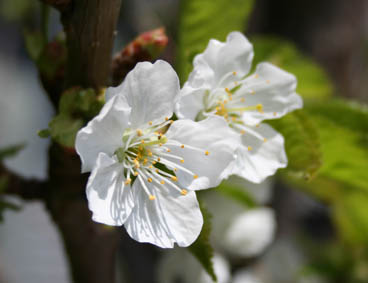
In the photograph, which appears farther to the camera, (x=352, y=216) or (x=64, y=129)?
(x=352, y=216)

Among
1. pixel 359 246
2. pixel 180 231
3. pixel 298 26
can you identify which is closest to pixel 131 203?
pixel 180 231

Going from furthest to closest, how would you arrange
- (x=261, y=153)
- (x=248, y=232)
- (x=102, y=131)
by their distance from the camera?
1. (x=248, y=232)
2. (x=261, y=153)
3. (x=102, y=131)

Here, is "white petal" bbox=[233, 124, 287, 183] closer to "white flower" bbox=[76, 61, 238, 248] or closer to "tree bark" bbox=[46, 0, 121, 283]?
"white flower" bbox=[76, 61, 238, 248]

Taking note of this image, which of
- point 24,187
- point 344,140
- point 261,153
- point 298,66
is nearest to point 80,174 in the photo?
point 24,187

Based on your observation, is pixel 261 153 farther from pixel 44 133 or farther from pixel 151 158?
pixel 44 133

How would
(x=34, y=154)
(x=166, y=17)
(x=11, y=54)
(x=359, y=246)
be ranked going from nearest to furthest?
1. (x=359, y=246)
2. (x=166, y=17)
3. (x=34, y=154)
4. (x=11, y=54)

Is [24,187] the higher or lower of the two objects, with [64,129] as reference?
lower

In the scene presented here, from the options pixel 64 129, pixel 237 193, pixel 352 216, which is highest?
pixel 64 129

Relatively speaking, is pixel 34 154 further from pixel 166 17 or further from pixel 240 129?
pixel 240 129
